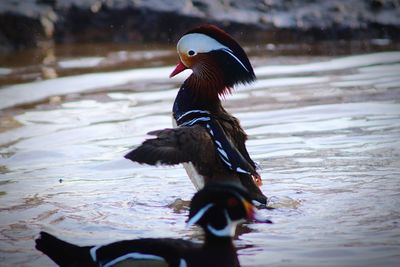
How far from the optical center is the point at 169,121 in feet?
25.9

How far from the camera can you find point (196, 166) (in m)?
5.50

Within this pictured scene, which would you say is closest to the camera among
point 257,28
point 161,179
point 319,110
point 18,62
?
point 161,179

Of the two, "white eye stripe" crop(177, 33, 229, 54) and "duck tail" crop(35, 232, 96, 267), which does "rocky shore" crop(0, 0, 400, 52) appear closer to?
"white eye stripe" crop(177, 33, 229, 54)

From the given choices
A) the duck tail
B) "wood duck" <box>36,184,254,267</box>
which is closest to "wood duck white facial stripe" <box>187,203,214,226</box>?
"wood duck" <box>36,184,254,267</box>

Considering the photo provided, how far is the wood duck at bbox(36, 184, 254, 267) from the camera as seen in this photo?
3930 mm

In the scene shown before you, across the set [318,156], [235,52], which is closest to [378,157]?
Result: [318,156]

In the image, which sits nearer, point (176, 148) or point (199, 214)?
point (199, 214)

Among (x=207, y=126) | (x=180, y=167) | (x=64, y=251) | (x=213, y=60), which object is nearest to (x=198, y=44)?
(x=213, y=60)

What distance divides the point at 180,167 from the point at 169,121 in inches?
42.6

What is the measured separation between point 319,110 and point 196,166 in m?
2.88

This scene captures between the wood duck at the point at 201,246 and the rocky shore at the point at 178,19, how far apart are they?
7877 millimetres

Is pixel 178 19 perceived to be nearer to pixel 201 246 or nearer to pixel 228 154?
pixel 228 154

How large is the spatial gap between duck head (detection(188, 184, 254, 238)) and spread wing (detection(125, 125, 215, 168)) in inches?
38.4

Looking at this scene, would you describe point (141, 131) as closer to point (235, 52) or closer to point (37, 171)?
point (37, 171)
